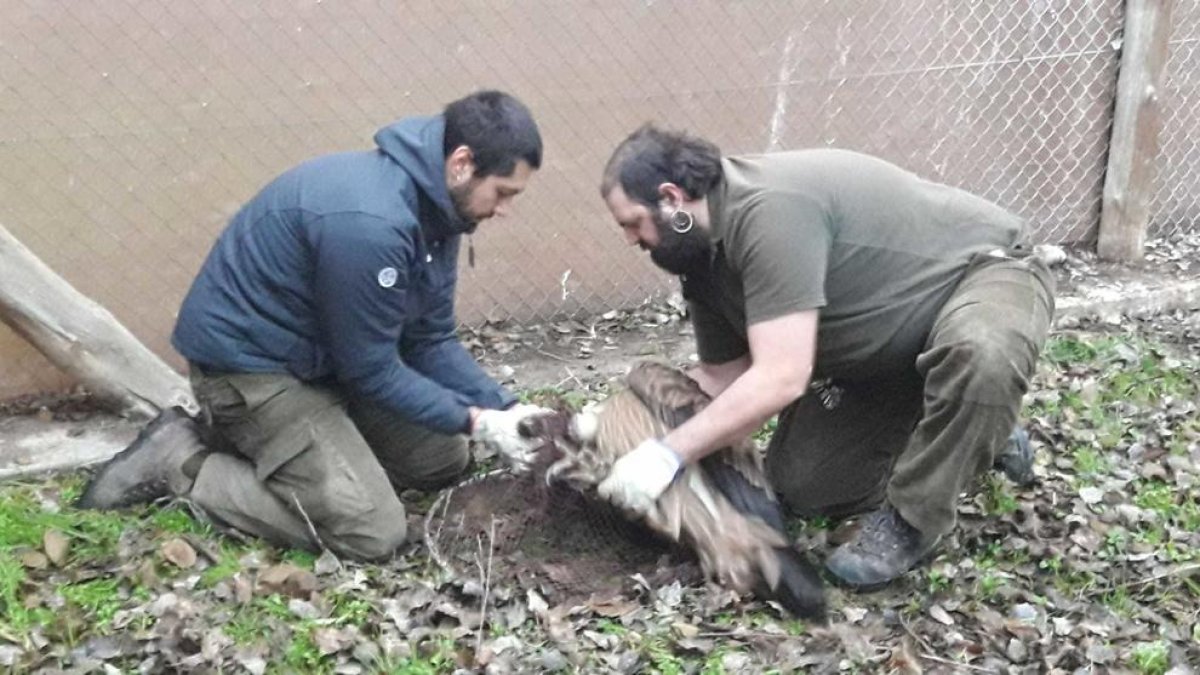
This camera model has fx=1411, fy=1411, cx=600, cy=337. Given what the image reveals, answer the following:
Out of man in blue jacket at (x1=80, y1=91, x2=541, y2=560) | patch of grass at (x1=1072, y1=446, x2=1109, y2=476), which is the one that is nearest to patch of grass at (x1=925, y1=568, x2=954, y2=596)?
patch of grass at (x1=1072, y1=446, x2=1109, y2=476)

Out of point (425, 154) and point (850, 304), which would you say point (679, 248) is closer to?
point (850, 304)

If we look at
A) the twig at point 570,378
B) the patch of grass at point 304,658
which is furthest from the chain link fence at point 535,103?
the patch of grass at point 304,658

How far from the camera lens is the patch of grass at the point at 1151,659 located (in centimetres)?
391

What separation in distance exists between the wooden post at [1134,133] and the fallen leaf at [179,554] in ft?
17.8

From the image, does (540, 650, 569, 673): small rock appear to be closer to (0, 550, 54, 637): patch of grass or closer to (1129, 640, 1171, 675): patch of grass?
(0, 550, 54, 637): patch of grass

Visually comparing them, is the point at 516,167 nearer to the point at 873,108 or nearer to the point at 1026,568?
the point at 1026,568

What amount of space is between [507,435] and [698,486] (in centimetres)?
62

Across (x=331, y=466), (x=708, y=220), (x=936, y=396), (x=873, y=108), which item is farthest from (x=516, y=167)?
(x=873, y=108)

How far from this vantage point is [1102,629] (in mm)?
4086

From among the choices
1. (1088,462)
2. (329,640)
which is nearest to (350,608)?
(329,640)

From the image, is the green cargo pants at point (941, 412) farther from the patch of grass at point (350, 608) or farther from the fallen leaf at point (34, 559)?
the fallen leaf at point (34, 559)

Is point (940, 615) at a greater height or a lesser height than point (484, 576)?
lesser

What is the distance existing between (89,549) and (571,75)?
9.97 feet

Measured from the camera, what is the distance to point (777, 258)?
3977 mm
